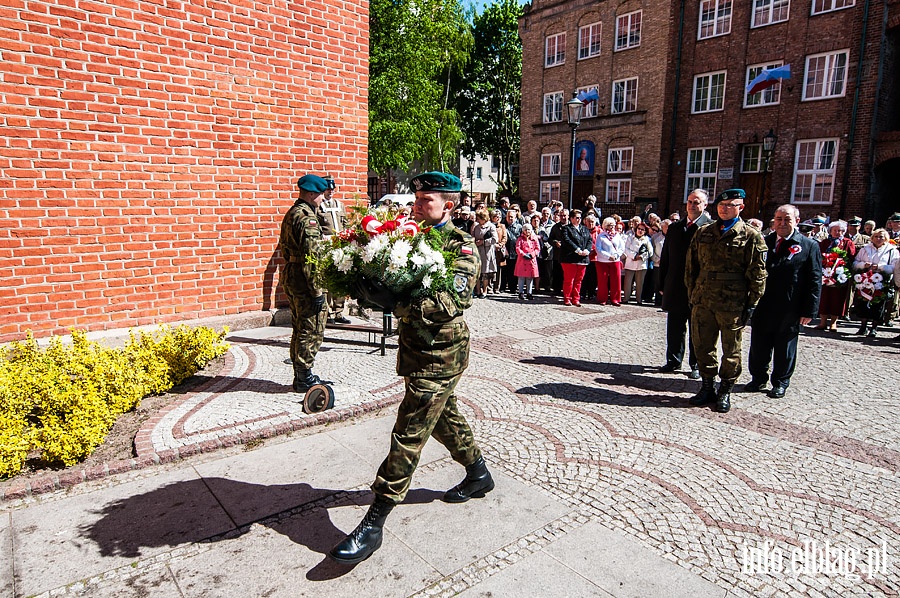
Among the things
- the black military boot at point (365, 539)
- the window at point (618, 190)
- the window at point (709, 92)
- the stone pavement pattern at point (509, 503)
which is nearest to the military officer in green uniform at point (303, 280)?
the stone pavement pattern at point (509, 503)

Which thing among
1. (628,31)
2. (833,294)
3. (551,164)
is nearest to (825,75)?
(628,31)

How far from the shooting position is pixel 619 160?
1120 inches

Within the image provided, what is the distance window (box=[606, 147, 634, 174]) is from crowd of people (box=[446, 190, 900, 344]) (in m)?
15.1

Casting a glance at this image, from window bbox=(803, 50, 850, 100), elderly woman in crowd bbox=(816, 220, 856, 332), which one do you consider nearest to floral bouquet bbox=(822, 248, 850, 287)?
elderly woman in crowd bbox=(816, 220, 856, 332)

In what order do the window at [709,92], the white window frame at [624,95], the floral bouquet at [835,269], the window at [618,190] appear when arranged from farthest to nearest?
the window at [618,190] < the white window frame at [624,95] < the window at [709,92] < the floral bouquet at [835,269]

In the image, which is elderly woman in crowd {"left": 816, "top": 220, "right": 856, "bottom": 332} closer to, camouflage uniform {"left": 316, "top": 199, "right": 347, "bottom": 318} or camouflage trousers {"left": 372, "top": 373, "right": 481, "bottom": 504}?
camouflage uniform {"left": 316, "top": 199, "right": 347, "bottom": 318}

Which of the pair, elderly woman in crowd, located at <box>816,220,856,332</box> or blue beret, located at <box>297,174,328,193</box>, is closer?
blue beret, located at <box>297,174,328,193</box>

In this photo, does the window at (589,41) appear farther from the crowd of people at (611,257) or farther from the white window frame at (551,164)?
the crowd of people at (611,257)

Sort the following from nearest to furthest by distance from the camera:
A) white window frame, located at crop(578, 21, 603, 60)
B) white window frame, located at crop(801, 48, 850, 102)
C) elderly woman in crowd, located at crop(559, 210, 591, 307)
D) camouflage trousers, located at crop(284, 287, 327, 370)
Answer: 1. camouflage trousers, located at crop(284, 287, 327, 370)
2. elderly woman in crowd, located at crop(559, 210, 591, 307)
3. white window frame, located at crop(801, 48, 850, 102)
4. white window frame, located at crop(578, 21, 603, 60)

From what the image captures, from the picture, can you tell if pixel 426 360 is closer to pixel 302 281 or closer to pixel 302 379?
pixel 302 281

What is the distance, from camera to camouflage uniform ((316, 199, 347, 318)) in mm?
8258

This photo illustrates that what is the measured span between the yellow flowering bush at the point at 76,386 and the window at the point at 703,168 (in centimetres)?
2383

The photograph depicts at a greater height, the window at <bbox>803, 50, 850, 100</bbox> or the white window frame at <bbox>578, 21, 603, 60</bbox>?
the white window frame at <bbox>578, 21, 603, 60</bbox>

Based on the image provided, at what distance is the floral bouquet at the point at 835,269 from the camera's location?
9.52m
